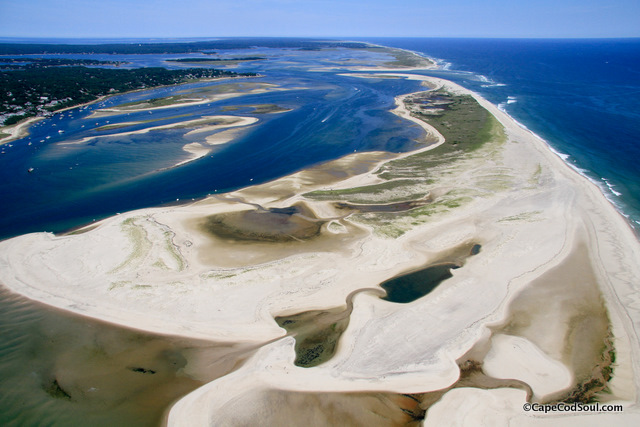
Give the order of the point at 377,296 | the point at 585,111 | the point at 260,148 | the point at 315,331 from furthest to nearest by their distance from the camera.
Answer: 1. the point at 585,111
2. the point at 260,148
3. the point at 377,296
4. the point at 315,331

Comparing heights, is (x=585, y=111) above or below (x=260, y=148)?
above

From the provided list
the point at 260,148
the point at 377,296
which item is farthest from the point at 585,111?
the point at 377,296

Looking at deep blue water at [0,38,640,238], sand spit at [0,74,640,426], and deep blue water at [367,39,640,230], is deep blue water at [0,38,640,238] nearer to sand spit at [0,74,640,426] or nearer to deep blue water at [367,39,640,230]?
deep blue water at [367,39,640,230]

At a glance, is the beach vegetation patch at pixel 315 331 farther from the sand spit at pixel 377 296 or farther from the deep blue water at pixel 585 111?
the deep blue water at pixel 585 111

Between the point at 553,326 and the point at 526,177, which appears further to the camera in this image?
the point at 526,177

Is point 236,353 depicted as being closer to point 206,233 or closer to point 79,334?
point 79,334

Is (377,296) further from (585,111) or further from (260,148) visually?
(585,111)

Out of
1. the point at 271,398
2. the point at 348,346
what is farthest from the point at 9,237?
the point at 348,346
